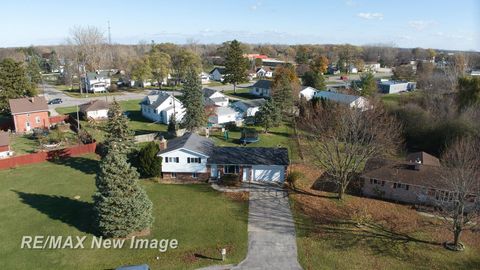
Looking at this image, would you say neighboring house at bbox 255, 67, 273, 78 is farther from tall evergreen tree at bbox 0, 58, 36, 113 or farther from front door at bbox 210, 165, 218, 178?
front door at bbox 210, 165, 218, 178

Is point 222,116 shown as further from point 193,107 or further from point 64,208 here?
point 64,208

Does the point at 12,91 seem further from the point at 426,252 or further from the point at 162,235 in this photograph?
the point at 426,252

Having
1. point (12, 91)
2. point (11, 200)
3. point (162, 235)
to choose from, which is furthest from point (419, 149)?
point (12, 91)

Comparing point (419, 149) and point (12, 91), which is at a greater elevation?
point (12, 91)

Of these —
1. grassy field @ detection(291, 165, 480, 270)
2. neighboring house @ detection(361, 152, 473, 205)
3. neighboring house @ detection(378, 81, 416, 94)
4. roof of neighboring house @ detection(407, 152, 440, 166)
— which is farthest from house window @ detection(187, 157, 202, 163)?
neighboring house @ detection(378, 81, 416, 94)

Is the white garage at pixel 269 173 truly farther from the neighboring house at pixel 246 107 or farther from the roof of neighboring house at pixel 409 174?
the neighboring house at pixel 246 107

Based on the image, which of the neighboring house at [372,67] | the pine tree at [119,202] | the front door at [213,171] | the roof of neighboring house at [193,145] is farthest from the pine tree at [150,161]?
the neighboring house at [372,67]
